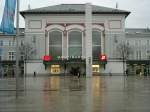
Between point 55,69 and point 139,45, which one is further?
point 139,45

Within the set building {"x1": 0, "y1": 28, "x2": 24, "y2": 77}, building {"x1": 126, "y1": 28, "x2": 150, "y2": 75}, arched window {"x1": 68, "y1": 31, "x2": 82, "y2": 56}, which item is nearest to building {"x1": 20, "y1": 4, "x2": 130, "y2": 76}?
arched window {"x1": 68, "y1": 31, "x2": 82, "y2": 56}

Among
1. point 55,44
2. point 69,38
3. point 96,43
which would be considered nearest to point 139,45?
point 96,43

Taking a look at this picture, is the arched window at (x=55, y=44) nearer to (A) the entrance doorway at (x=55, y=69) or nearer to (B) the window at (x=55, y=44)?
(B) the window at (x=55, y=44)

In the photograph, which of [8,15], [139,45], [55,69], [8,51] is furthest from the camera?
[139,45]

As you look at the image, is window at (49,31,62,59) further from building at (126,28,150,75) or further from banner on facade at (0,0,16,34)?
banner on facade at (0,0,16,34)

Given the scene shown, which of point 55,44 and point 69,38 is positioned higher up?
point 69,38

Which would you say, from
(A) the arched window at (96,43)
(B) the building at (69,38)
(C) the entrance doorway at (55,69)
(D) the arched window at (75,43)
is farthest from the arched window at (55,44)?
(A) the arched window at (96,43)

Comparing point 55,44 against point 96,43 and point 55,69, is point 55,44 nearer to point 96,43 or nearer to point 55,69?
point 55,69

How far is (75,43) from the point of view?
10619cm

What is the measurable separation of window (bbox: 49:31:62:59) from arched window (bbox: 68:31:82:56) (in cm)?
271

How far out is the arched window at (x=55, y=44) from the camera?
4151 inches

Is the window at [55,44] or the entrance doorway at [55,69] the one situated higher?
the window at [55,44]

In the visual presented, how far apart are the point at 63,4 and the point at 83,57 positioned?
61.3ft

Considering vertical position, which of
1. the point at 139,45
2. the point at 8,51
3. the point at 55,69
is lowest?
the point at 55,69
